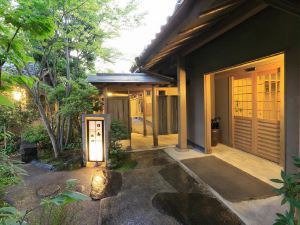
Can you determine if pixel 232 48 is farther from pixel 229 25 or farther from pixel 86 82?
pixel 86 82

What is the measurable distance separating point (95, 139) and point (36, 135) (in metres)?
2.96

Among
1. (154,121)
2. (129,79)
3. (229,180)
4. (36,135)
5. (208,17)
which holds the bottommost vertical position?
(229,180)

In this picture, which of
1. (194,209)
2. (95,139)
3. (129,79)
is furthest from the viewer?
(129,79)

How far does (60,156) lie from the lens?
6504 millimetres

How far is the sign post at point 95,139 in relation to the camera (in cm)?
590

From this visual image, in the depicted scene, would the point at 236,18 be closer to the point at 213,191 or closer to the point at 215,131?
the point at 213,191

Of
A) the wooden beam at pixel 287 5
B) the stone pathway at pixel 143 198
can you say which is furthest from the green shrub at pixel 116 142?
the wooden beam at pixel 287 5

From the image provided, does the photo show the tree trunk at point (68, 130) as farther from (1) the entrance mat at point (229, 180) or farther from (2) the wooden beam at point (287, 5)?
(2) the wooden beam at point (287, 5)

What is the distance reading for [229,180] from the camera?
456 centimetres

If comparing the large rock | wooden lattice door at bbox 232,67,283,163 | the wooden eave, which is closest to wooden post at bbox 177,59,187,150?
the wooden eave

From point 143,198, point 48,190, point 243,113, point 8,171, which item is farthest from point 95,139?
point 243,113

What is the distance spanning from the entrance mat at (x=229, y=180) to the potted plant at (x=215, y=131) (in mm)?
1444

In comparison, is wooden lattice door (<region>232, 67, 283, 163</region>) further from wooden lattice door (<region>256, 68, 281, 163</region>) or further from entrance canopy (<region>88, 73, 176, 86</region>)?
entrance canopy (<region>88, 73, 176, 86</region>)

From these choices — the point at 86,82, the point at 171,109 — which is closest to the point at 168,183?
the point at 86,82
